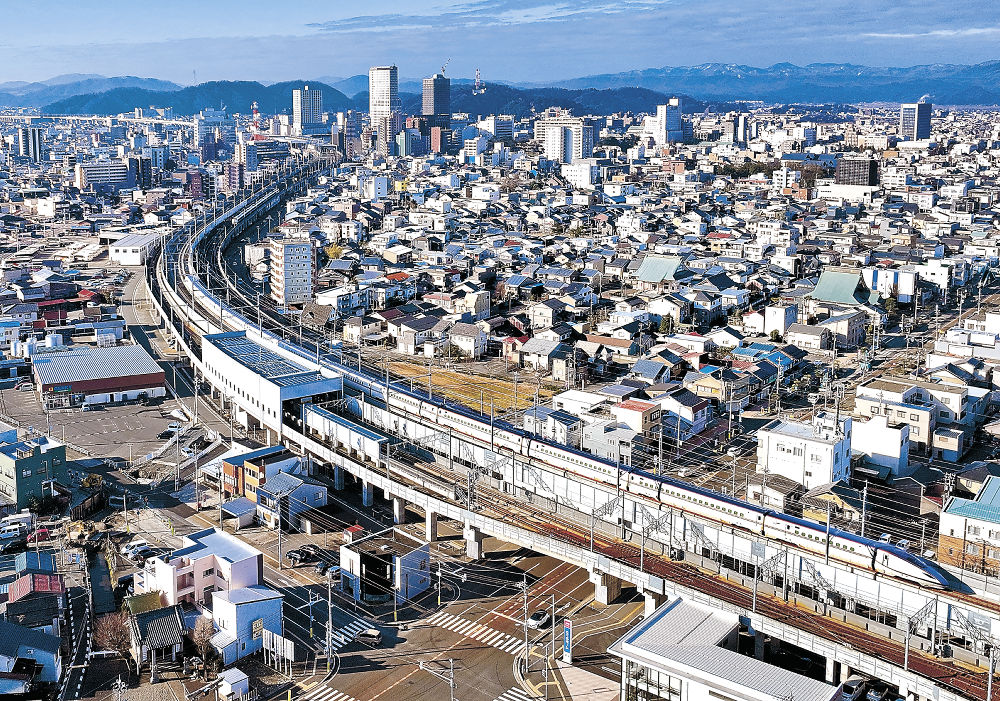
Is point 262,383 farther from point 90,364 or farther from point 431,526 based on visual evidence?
point 90,364

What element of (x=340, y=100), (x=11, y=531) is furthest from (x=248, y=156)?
(x=340, y=100)

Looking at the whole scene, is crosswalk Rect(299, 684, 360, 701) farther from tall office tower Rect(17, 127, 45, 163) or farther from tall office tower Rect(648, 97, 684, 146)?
tall office tower Rect(17, 127, 45, 163)

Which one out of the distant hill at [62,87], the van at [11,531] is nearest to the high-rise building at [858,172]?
the van at [11,531]

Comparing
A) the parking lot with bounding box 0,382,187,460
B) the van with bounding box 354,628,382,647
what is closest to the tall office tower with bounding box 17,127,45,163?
the parking lot with bounding box 0,382,187,460

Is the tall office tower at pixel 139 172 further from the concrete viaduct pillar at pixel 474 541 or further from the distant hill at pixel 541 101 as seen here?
the concrete viaduct pillar at pixel 474 541

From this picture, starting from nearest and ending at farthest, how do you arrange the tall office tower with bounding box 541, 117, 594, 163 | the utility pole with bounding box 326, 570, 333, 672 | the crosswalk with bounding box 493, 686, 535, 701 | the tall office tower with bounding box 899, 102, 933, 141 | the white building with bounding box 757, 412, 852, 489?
the crosswalk with bounding box 493, 686, 535, 701 → the utility pole with bounding box 326, 570, 333, 672 → the white building with bounding box 757, 412, 852, 489 → the tall office tower with bounding box 541, 117, 594, 163 → the tall office tower with bounding box 899, 102, 933, 141
